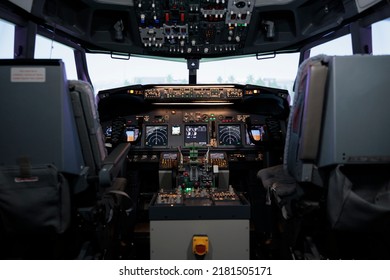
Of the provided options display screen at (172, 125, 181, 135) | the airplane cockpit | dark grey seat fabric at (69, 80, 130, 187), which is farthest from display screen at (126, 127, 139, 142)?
dark grey seat fabric at (69, 80, 130, 187)

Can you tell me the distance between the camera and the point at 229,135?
3.11 m

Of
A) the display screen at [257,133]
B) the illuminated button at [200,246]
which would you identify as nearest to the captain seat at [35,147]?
the illuminated button at [200,246]

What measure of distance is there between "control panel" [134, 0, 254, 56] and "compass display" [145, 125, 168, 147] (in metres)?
1.16

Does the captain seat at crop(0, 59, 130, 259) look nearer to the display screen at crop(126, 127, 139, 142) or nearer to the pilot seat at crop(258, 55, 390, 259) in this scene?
the pilot seat at crop(258, 55, 390, 259)

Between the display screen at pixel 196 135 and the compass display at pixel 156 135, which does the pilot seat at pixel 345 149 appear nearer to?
the display screen at pixel 196 135

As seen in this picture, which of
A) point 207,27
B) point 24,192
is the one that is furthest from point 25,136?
point 207,27

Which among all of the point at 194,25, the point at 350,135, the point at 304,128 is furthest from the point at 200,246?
the point at 194,25

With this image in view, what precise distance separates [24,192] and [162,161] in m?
1.65

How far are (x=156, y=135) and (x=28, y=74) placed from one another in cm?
189

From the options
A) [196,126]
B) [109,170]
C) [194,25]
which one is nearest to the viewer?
[109,170]

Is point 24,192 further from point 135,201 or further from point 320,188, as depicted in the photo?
point 135,201

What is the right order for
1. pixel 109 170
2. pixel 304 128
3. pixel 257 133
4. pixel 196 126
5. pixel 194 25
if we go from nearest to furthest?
pixel 304 128 < pixel 109 170 < pixel 257 133 < pixel 196 126 < pixel 194 25

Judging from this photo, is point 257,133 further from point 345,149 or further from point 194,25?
point 345,149

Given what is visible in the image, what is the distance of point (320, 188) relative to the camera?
1496mm
